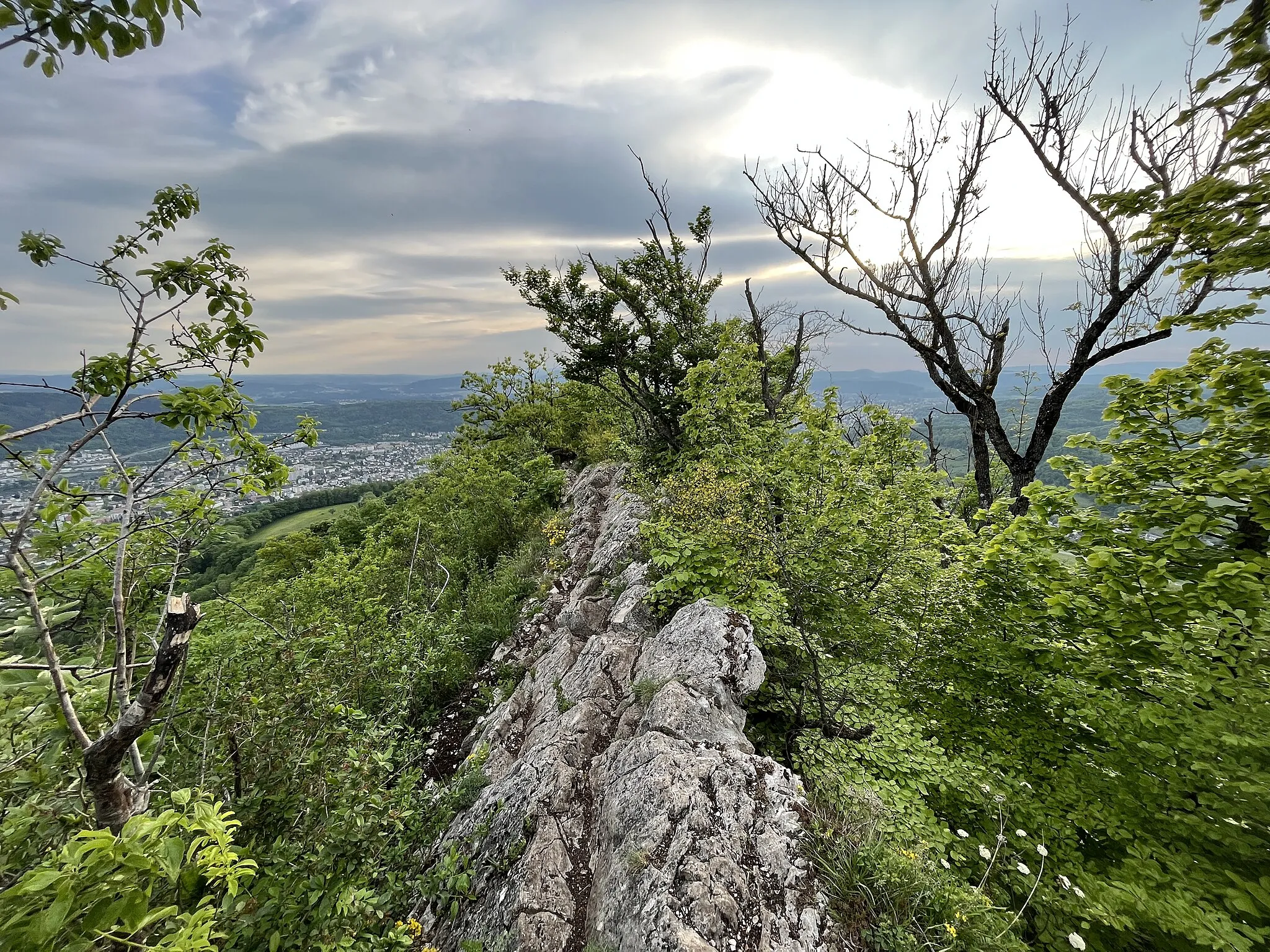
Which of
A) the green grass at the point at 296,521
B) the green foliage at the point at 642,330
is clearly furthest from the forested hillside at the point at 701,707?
the green grass at the point at 296,521

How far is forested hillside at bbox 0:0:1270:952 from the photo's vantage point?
277 cm

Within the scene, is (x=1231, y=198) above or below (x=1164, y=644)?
above

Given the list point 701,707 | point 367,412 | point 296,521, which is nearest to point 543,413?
point 701,707

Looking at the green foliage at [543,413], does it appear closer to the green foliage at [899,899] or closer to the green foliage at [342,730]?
the green foliage at [342,730]

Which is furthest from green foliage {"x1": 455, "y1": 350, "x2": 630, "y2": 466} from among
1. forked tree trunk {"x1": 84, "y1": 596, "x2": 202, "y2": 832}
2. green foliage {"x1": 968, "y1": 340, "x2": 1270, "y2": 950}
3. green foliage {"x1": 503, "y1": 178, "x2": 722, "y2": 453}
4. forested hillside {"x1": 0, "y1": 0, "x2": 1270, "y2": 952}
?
forked tree trunk {"x1": 84, "y1": 596, "x2": 202, "y2": 832}

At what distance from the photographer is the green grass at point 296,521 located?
54.8 m

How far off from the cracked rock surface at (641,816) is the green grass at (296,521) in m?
56.3

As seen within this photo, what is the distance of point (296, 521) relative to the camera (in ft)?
204

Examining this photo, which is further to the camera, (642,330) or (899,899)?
(642,330)

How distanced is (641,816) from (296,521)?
2920 inches

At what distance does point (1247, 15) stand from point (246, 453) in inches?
372

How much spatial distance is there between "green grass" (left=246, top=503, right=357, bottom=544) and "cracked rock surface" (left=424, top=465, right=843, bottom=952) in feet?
185

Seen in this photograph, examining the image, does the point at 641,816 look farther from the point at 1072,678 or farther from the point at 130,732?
the point at 1072,678

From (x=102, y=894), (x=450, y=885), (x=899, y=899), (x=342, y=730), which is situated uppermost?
(x=102, y=894)
